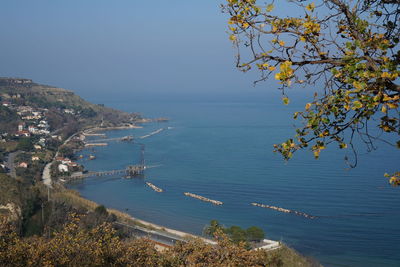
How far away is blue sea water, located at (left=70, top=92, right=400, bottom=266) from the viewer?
52.1ft

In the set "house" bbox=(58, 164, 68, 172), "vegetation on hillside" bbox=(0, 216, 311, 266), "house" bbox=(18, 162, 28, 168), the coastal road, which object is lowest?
the coastal road

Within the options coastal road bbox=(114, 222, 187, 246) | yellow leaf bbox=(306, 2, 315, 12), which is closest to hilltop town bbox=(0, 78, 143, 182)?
coastal road bbox=(114, 222, 187, 246)

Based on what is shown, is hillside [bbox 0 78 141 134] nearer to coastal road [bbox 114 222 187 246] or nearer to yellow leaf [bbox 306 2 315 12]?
coastal road [bbox 114 222 187 246]

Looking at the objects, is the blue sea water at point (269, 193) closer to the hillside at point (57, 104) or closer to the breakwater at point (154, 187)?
the breakwater at point (154, 187)

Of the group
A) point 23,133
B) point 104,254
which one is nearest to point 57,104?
point 23,133

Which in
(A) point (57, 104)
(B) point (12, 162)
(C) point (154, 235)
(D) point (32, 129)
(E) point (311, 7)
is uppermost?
(A) point (57, 104)

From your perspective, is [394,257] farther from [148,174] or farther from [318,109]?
[148,174]

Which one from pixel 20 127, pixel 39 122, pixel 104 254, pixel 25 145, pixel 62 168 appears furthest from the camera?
pixel 39 122

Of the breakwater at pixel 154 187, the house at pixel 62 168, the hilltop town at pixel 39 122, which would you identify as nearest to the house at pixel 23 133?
the hilltop town at pixel 39 122

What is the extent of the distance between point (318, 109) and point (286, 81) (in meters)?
0.21

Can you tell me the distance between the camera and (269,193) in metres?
21.5

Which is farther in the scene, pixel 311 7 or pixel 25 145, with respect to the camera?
pixel 25 145

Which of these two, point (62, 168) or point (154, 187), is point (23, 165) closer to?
point (62, 168)

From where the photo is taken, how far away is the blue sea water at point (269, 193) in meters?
15.9
